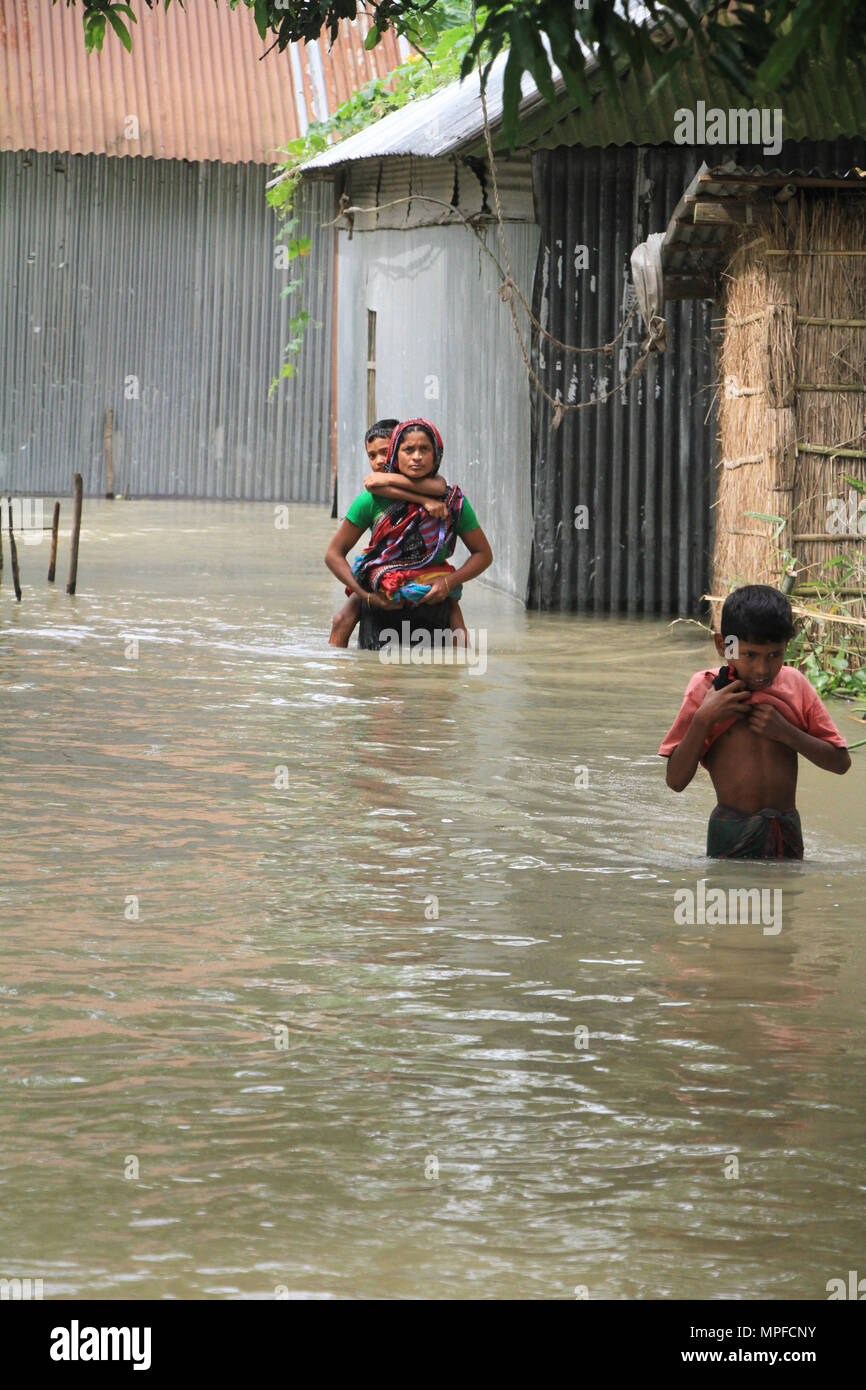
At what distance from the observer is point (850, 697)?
9602mm

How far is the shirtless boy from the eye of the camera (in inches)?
419

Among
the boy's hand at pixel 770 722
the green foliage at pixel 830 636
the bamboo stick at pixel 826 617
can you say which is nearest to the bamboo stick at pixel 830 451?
the green foliage at pixel 830 636

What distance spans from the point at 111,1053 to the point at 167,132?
20551 mm

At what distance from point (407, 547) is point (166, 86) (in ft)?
48.4

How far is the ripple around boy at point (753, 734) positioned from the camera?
555 cm

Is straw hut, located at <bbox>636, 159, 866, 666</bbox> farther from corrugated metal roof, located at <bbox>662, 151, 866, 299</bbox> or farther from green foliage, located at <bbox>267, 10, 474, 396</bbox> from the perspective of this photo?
green foliage, located at <bbox>267, 10, 474, 396</bbox>

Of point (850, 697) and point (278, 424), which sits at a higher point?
point (278, 424)

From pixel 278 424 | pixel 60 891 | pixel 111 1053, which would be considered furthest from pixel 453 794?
pixel 278 424

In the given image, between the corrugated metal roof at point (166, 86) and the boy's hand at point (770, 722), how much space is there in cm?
1867

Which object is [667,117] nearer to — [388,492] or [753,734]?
[388,492]

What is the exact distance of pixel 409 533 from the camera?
10695 millimetres

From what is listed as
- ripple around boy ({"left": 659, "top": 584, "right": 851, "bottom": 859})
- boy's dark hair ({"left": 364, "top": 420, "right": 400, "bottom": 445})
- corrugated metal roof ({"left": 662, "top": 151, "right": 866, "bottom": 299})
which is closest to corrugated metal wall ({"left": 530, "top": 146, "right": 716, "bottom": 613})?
corrugated metal roof ({"left": 662, "top": 151, "right": 866, "bottom": 299})

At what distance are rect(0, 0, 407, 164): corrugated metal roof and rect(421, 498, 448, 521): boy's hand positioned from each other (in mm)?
13592
